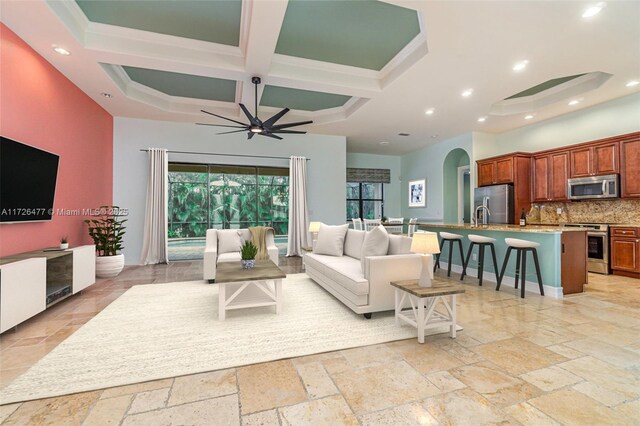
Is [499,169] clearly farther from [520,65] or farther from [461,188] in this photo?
[520,65]

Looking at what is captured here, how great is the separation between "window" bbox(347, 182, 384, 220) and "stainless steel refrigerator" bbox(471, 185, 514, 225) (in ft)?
11.2

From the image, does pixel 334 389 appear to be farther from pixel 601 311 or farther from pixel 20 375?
pixel 601 311

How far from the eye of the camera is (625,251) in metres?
5.03

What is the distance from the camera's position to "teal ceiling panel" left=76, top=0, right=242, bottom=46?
125 inches

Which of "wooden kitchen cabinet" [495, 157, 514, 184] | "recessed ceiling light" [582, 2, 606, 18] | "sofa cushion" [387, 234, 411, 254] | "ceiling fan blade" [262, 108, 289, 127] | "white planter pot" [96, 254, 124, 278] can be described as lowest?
"white planter pot" [96, 254, 124, 278]

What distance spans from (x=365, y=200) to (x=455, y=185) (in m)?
2.85

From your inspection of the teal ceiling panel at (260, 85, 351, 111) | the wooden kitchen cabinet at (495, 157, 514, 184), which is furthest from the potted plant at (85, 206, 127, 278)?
the wooden kitchen cabinet at (495, 157, 514, 184)

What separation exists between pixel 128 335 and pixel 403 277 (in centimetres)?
279

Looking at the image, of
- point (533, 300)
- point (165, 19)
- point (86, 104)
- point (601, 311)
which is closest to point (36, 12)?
point (165, 19)

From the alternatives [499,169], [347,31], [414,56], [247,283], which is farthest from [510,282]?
[347,31]

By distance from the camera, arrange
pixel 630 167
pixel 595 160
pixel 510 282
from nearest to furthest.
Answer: pixel 510 282 → pixel 630 167 → pixel 595 160

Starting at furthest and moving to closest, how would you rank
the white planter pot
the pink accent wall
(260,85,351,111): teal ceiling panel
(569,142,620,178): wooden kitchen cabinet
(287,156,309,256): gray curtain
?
(287,156,309,256): gray curtain → (260,85,351,111): teal ceiling panel → (569,142,620,178): wooden kitchen cabinet → the white planter pot → the pink accent wall

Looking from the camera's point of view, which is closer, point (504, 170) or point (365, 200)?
point (504, 170)

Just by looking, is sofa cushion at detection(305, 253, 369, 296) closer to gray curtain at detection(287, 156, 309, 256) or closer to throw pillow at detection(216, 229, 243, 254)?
throw pillow at detection(216, 229, 243, 254)
